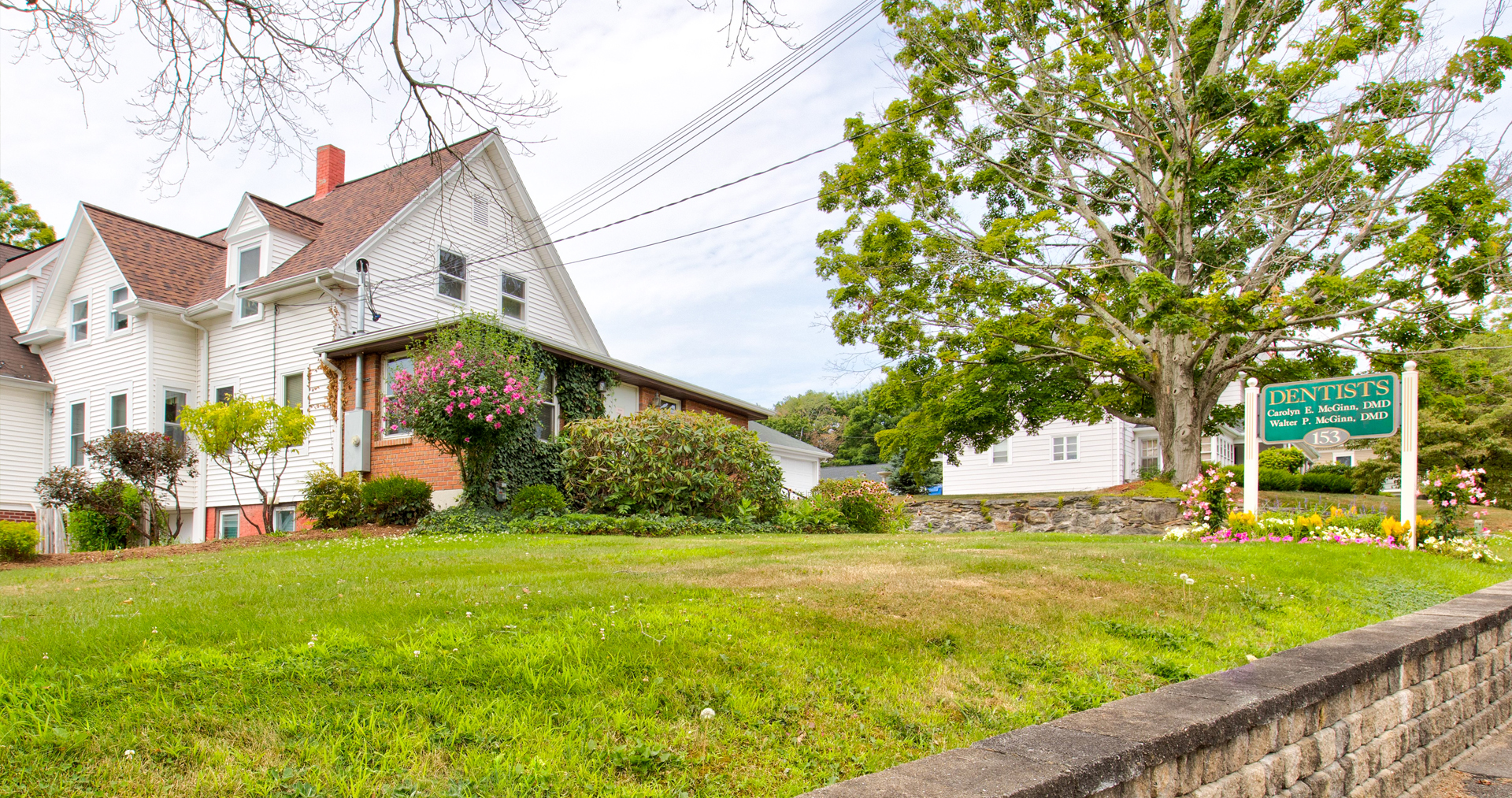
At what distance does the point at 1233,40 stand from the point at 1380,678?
1467cm

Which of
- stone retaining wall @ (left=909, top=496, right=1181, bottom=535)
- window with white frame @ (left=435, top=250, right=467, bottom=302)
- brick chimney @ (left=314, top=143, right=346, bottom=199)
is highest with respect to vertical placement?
brick chimney @ (left=314, top=143, right=346, bottom=199)

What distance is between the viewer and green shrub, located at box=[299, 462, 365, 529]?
1375 centimetres

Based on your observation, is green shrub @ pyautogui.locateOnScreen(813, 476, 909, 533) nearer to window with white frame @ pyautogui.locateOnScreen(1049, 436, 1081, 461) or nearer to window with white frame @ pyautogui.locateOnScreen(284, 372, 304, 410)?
window with white frame @ pyautogui.locateOnScreen(284, 372, 304, 410)

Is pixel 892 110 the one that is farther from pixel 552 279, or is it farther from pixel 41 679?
pixel 41 679

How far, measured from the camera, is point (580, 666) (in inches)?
130

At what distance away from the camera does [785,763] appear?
2771 millimetres

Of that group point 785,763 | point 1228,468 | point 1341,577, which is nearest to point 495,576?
point 785,763

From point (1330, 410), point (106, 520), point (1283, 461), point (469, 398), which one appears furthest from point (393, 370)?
point (1283, 461)

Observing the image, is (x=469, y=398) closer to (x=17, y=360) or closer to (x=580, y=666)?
(x=580, y=666)

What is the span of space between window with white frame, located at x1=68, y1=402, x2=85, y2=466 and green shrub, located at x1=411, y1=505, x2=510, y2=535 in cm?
1140

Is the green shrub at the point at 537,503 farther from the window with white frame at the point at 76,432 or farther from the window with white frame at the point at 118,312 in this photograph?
the window with white frame at the point at 76,432

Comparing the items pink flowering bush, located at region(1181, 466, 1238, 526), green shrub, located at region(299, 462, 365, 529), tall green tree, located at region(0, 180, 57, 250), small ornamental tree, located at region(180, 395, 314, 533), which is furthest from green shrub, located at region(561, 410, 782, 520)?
tall green tree, located at region(0, 180, 57, 250)

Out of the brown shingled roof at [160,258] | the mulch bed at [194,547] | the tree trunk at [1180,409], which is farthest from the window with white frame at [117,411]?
the tree trunk at [1180,409]

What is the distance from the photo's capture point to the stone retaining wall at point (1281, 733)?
7.54 ft
